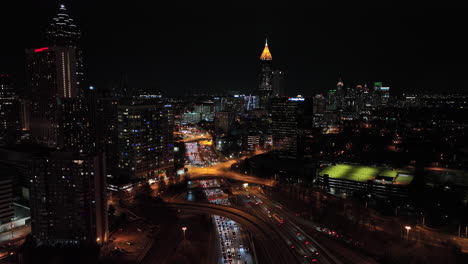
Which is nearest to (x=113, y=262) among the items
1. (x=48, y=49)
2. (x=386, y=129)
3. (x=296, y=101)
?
(x=296, y=101)

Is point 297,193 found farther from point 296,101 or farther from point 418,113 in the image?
point 418,113

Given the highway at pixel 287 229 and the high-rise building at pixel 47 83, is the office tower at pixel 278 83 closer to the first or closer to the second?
the high-rise building at pixel 47 83

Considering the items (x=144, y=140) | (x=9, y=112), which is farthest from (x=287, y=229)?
(x=9, y=112)

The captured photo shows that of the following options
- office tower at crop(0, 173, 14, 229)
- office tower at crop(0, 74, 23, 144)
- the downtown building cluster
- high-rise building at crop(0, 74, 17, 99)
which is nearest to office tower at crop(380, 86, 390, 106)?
the downtown building cluster

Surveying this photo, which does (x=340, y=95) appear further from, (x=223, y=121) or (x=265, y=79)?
(x=223, y=121)

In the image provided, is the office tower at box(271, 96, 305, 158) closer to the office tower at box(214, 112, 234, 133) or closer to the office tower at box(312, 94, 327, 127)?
the office tower at box(312, 94, 327, 127)

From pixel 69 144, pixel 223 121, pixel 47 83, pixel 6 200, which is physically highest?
pixel 47 83

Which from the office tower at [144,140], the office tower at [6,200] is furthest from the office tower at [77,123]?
the office tower at [6,200]
